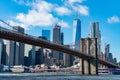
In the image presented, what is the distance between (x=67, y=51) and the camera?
82.1m

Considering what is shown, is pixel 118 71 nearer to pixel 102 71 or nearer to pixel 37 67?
pixel 102 71

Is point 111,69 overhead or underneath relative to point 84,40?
underneath

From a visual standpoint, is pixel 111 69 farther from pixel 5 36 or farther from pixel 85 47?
pixel 5 36

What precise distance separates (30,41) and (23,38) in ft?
11.9

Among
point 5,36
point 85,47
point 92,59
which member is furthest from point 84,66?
point 5,36

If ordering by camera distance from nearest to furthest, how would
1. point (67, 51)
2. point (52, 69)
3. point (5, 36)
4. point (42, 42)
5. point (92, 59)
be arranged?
point (5, 36)
point (42, 42)
point (67, 51)
point (92, 59)
point (52, 69)

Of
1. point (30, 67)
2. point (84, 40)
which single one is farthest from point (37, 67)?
point (84, 40)

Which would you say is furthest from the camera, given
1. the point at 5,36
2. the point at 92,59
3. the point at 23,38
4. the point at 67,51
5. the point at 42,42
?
the point at 92,59

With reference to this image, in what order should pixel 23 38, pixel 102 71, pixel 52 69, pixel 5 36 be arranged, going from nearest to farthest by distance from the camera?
pixel 5 36 → pixel 23 38 → pixel 102 71 → pixel 52 69

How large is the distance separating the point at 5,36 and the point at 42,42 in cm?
1384

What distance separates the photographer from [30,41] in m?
64.4

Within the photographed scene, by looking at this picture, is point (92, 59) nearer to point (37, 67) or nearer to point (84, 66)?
point (84, 66)

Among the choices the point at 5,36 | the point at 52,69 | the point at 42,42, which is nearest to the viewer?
the point at 5,36

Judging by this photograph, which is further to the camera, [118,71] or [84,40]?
[118,71]
